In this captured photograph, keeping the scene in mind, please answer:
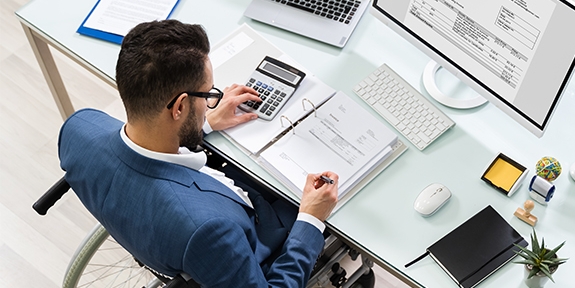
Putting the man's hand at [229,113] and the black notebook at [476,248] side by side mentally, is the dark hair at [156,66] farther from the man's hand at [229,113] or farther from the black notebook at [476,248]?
the black notebook at [476,248]

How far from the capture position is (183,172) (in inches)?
58.5

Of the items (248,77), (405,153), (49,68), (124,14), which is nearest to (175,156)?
(248,77)

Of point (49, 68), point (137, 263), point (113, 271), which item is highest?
point (49, 68)

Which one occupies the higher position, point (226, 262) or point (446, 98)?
point (446, 98)

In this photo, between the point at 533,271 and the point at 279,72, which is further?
the point at 279,72

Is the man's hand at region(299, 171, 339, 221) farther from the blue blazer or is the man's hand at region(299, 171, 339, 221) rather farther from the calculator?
the calculator

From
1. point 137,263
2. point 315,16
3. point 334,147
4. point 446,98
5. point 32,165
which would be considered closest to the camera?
point 334,147

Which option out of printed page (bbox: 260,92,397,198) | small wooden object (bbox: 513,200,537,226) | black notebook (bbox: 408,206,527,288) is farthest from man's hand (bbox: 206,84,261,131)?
small wooden object (bbox: 513,200,537,226)

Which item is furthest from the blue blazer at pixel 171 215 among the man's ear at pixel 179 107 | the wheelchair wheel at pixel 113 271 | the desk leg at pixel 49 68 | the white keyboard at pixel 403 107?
the wheelchair wheel at pixel 113 271

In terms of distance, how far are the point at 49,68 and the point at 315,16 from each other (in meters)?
0.90

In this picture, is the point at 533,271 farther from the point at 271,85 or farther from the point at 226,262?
the point at 271,85

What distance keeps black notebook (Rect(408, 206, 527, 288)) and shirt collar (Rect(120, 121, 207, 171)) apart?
56cm

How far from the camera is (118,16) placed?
2006mm

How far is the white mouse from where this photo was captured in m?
1.61
